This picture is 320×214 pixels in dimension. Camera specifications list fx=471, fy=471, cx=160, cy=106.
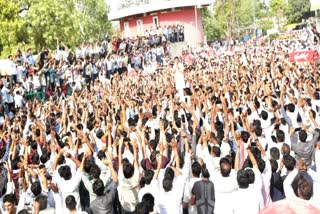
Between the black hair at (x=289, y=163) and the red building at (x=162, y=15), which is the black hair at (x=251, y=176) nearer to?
the black hair at (x=289, y=163)

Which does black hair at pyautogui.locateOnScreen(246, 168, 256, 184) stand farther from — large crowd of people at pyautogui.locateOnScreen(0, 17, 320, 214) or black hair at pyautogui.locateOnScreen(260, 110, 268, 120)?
black hair at pyautogui.locateOnScreen(260, 110, 268, 120)

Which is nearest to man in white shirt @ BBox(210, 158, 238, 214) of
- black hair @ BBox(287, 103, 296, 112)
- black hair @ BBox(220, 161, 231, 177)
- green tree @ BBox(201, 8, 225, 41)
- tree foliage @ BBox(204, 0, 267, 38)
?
black hair @ BBox(220, 161, 231, 177)

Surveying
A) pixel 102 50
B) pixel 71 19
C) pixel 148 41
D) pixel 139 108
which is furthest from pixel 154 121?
pixel 71 19

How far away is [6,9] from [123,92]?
939 inches

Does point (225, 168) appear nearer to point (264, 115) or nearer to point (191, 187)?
point (191, 187)

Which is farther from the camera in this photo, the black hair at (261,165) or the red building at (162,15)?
the red building at (162,15)

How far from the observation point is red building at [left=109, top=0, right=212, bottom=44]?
38.8m

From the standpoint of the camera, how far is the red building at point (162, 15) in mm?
38781

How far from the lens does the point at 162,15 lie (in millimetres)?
39500

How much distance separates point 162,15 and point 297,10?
38979mm

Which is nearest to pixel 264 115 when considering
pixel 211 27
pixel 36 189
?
pixel 36 189

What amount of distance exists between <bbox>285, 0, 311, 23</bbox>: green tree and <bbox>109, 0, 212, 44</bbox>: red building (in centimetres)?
3436

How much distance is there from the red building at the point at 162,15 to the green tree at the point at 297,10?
34355 millimetres

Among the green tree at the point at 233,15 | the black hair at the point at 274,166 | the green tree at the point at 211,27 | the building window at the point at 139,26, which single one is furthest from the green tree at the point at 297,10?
the black hair at the point at 274,166
